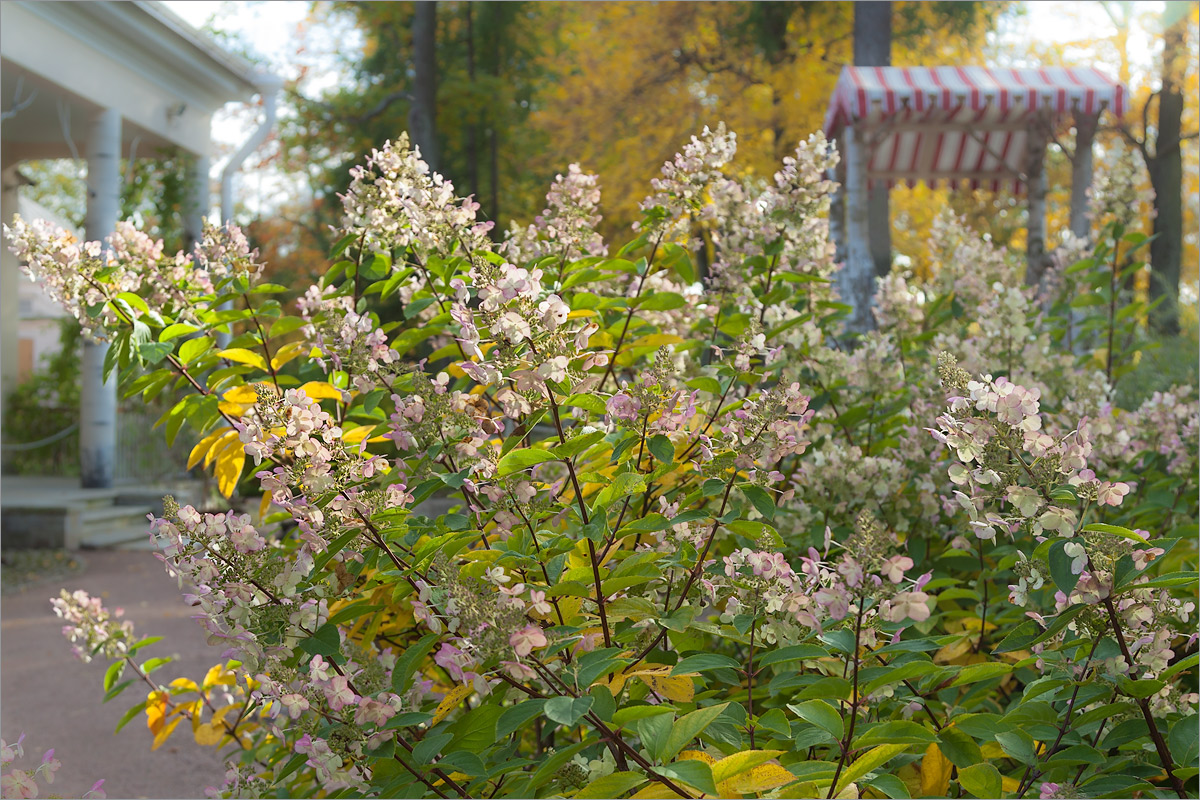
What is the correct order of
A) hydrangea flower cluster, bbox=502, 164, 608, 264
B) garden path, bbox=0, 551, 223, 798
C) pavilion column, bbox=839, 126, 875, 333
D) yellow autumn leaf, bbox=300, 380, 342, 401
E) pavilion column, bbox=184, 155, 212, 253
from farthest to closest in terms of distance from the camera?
pavilion column, bbox=184, 155, 212, 253, pavilion column, bbox=839, 126, 875, 333, garden path, bbox=0, 551, 223, 798, hydrangea flower cluster, bbox=502, 164, 608, 264, yellow autumn leaf, bbox=300, 380, 342, 401

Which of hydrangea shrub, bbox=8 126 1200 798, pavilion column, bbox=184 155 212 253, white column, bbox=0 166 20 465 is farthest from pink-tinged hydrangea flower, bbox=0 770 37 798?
white column, bbox=0 166 20 465

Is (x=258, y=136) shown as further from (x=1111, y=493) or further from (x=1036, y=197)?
(x=1111, y=493)

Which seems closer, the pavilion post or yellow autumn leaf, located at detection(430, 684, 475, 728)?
yellow autumn leaf, located at detection(430, 684, 475, 728)

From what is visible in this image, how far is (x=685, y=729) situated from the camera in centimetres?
99

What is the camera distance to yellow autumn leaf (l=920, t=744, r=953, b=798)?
1.28m

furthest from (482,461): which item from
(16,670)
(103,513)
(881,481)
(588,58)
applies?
(588,58)

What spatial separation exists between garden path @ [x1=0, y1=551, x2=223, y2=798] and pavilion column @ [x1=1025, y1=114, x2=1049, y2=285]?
6437 mm

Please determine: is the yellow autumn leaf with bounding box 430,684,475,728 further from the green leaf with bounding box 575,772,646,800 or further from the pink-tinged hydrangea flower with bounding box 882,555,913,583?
the pink-tinged hydrangea flower with bounding box 882,555,913,583

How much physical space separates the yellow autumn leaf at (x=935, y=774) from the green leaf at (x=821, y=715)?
1.01 feet

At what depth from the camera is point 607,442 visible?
131 cm

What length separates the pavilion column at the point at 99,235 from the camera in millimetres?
8625

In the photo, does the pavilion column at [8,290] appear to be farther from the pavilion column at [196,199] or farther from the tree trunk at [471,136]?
the tree trunk at [471,136]

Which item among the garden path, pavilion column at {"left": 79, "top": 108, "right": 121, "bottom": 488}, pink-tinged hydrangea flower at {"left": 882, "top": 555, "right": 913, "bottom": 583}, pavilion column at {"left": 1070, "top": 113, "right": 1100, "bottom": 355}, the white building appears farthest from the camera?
pavilion column at {"left": 79, "top": 108, "right": 121, "bottom": 488}

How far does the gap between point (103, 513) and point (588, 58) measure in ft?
32.0
